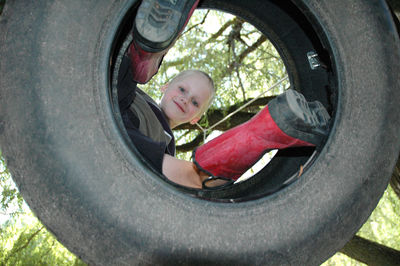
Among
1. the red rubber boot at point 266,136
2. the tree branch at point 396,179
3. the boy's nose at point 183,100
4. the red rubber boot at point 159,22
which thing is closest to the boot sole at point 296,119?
the red rubber boot at point 266,136

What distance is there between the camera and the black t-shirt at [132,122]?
950mm

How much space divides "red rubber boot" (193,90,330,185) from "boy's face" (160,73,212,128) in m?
0.65

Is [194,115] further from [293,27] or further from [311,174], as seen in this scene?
[311,174]

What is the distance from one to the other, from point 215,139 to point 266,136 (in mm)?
128

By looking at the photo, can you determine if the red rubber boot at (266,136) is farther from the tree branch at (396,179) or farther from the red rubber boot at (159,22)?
the tree branch at (396,179)

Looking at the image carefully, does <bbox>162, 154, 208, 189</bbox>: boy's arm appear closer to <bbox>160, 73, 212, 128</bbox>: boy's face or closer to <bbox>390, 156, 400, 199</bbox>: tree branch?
<bbox>160, 73, 212, 128</bbox>: boy's face

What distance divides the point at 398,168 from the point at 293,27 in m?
1.29

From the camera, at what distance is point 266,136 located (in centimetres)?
83

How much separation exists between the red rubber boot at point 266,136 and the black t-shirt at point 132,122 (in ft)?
0.33

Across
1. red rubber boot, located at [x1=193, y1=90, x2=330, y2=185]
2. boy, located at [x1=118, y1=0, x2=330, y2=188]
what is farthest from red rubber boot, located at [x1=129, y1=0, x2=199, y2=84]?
red rubber boot, located at [x1=193, y1=90, x2=330, y2=185]

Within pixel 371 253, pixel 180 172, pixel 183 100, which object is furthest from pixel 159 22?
pixel 371 253

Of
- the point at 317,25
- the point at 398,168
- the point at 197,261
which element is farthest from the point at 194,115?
the point at 398,168

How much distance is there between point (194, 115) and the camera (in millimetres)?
1601

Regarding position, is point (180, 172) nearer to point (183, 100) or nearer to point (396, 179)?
point (183, 100)
